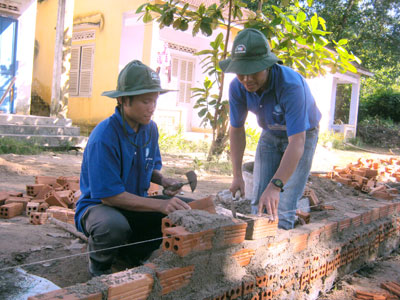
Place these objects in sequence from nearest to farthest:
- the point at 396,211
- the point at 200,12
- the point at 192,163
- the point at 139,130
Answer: the point at 139,130, the point at 396,211, the point at 200,12, the point at 192,163

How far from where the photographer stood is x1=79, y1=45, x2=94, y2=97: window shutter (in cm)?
1257

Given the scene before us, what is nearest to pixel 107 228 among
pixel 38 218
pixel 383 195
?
pixel 38 218

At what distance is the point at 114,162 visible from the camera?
250 centimetres

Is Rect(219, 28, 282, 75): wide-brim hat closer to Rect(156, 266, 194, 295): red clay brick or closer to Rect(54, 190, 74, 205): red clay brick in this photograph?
Rect(156, 266, 194, 295): red clay brick

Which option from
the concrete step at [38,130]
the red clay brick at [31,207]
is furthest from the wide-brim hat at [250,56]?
the concrete step at [38,130]

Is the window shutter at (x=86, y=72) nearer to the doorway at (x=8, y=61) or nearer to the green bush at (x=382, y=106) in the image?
the doorway at (x=8, y=61)

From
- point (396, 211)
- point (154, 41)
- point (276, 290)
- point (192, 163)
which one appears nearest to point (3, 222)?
point (276, 290)

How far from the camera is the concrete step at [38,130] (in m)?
8.81

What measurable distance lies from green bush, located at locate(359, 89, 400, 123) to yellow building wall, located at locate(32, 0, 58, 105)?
18.6m

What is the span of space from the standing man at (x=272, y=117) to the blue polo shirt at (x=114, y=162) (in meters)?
0.78

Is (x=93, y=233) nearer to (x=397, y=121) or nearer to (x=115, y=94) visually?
(x=115, y=94)

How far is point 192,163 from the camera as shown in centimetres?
851

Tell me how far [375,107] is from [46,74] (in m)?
19.6

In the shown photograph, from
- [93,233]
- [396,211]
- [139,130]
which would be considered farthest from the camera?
[396,211]
